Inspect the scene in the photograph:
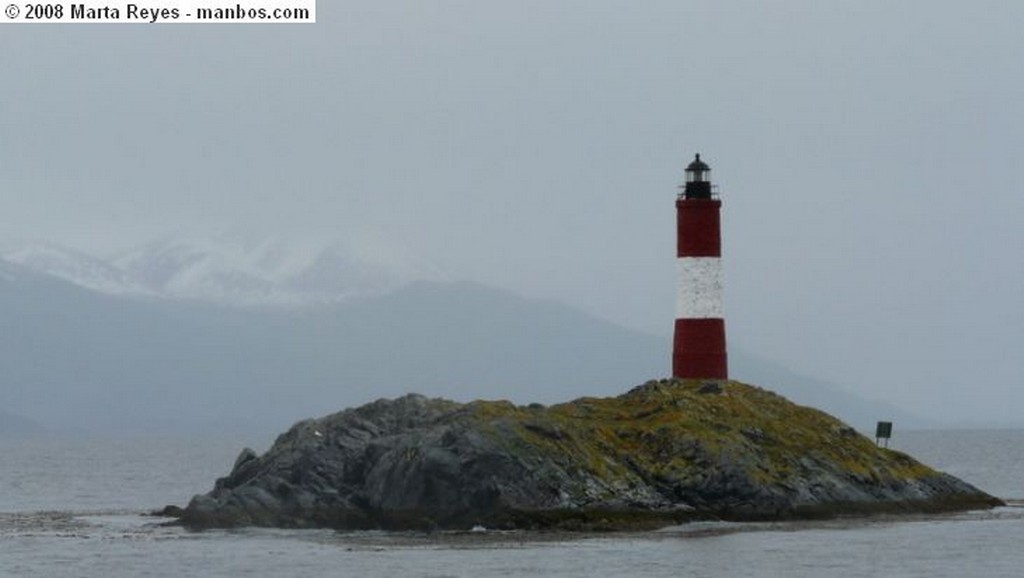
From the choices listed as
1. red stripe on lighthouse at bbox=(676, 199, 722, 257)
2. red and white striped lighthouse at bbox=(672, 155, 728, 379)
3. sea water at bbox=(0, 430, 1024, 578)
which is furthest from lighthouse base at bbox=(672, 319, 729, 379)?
sea water at bbox=(0, 430, 1024, 578)

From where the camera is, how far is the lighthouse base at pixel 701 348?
70312mm

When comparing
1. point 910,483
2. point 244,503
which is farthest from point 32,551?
point 910,483

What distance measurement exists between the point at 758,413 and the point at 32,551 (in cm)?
2379

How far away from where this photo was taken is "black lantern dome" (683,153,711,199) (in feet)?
228

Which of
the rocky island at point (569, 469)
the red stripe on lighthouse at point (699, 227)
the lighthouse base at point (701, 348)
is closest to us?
the rocky island at point (569, 469)

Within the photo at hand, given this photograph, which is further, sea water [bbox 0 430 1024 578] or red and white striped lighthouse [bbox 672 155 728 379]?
red and white striped lighthouse [bbox 672 155 728 379]

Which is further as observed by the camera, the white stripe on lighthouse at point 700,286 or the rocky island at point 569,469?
the white stripe on lighthouse at point 700,286

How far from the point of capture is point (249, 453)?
69312 millimetres

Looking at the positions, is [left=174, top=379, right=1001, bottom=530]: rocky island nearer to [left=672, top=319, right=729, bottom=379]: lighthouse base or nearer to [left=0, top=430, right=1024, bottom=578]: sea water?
[left=672, top=319, right=729, bottom=379]: lighthouse base

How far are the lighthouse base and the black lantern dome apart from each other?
13.9 feet

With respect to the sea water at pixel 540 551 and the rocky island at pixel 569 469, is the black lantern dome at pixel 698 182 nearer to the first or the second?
the rocky island at pixel 569 469

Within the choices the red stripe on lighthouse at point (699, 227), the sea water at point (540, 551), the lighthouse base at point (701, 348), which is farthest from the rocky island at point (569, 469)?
the red stripe on lighthouse at point (699, 227)

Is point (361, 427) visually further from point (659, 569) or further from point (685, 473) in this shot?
point (659, 569)

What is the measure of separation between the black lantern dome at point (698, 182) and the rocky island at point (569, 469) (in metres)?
6.34
